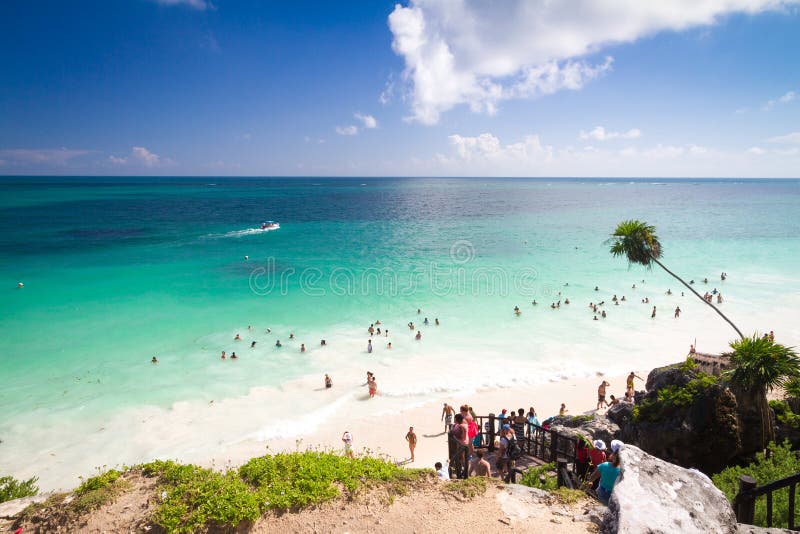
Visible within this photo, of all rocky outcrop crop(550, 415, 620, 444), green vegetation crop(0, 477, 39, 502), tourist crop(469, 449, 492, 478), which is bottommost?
green vegetation crop(0, 477, 39, 502)

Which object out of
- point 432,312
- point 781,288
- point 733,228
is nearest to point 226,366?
point 432,312

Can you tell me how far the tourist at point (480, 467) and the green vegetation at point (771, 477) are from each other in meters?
4.81

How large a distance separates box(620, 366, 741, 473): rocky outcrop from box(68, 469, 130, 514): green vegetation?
13.4m

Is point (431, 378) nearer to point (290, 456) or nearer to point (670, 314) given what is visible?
point (290, 456)

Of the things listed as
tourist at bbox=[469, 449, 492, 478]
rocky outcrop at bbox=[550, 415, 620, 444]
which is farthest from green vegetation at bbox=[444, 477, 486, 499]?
rocky outcrop at bbox=[550, 415, 620, 444]

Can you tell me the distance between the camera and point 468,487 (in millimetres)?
7422

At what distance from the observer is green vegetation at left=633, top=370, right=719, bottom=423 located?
1122cm

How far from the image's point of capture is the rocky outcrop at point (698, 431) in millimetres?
10305

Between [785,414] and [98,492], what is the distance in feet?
56.7

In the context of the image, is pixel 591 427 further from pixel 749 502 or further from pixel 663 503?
pixel 663 503

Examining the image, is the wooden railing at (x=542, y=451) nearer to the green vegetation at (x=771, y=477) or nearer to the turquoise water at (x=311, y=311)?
the green vegetation at (x=771, y=477)

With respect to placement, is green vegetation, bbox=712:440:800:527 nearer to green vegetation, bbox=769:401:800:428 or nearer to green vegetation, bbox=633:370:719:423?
green vegetation, bbox=633:370:719:423

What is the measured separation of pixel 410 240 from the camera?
65688mm

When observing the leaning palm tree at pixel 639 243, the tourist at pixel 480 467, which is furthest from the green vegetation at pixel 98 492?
the leaning palm tree at pixel 639 243
